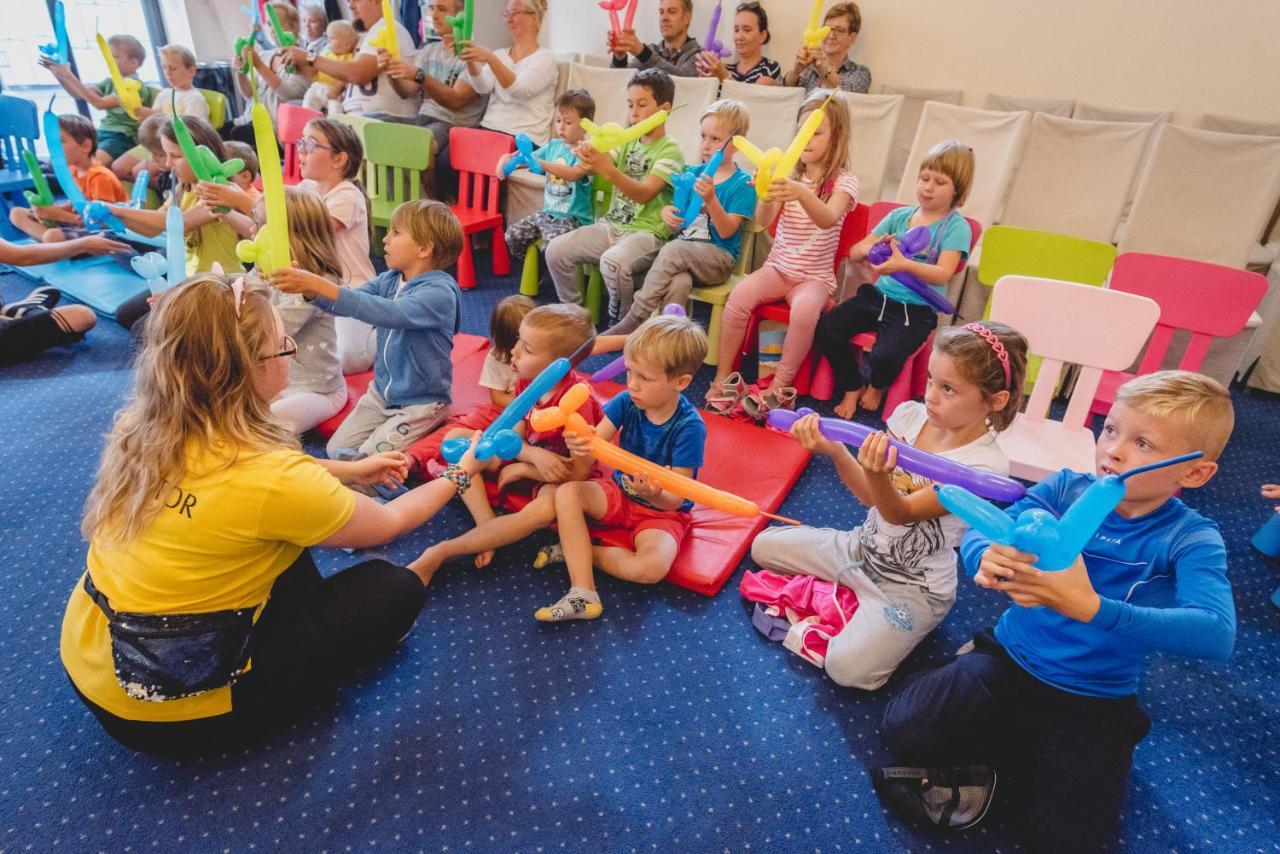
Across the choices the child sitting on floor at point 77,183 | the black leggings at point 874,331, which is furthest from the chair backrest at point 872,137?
the child sitting on floor at point 77,183

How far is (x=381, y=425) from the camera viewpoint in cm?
237

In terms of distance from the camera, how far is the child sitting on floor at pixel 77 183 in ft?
12.6

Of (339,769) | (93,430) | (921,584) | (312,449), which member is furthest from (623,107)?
(339,769)

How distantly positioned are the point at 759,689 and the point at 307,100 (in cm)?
512

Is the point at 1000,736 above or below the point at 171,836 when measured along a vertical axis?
above

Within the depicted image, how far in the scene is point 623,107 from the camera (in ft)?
15.3

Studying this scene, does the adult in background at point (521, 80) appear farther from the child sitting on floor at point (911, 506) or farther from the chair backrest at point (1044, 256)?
the child sitting on floor at point (911, 506)

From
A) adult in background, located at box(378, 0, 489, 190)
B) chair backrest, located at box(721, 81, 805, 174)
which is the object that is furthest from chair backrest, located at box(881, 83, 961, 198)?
adult in background, located at box(378, 0, 489, 190)

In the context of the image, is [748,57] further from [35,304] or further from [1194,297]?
[35,304]

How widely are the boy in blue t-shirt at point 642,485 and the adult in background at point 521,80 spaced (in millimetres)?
3097

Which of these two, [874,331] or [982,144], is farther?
[982,144]

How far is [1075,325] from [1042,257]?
78 centimetres

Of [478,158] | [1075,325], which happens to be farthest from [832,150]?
[478,158]

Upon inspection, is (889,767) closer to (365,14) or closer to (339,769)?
(339,769)
